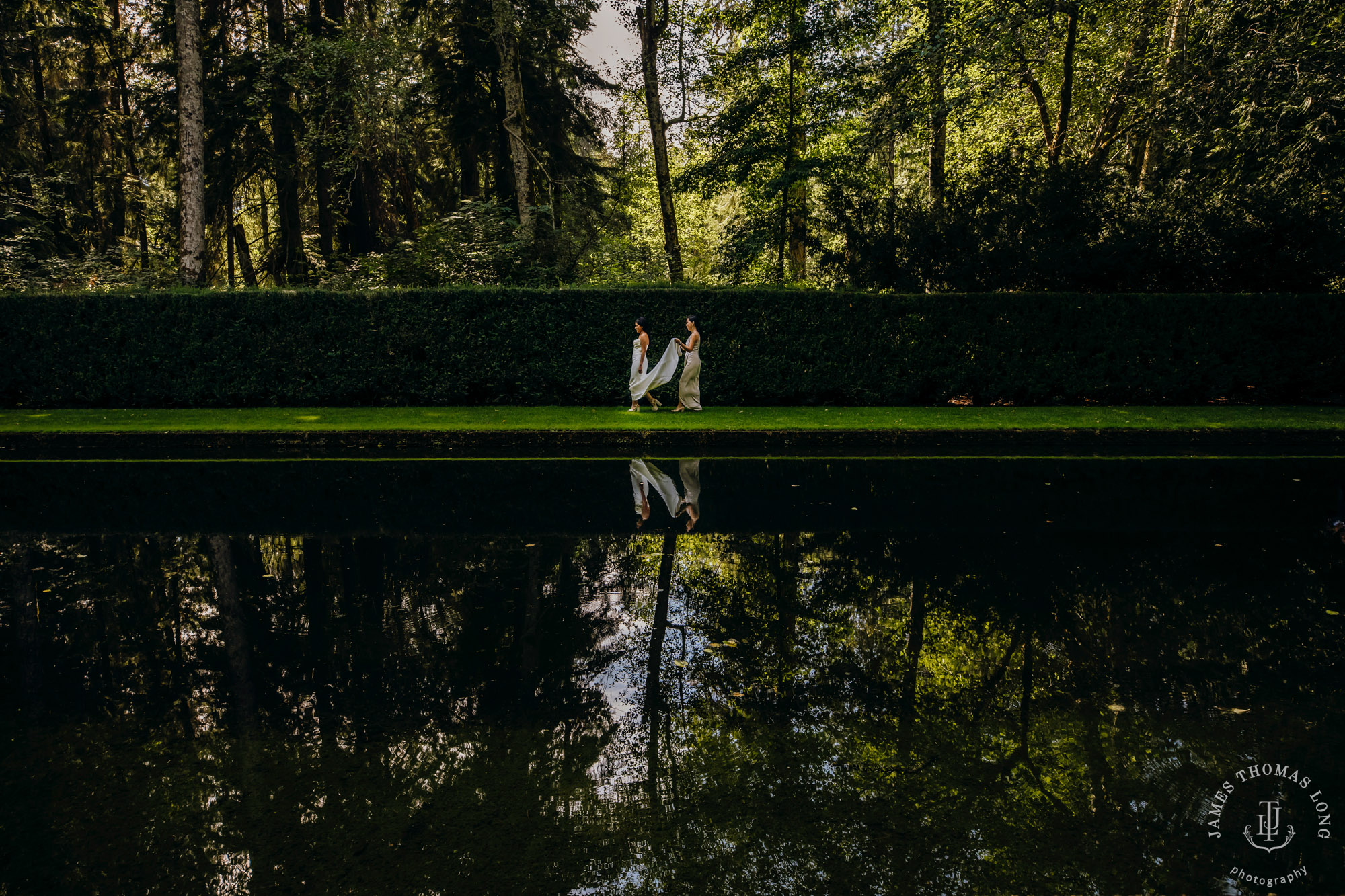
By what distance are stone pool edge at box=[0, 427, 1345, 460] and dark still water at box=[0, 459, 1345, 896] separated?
4.89 metres

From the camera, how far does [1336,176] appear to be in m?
17.5

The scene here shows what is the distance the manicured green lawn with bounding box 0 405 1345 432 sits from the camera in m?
14.1

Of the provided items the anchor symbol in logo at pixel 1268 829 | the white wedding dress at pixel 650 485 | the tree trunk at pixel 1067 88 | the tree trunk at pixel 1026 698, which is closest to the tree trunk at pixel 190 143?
the white wedding dress at pixel 650 485

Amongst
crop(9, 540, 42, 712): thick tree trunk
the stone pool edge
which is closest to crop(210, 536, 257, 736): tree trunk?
crop(9, 540, 42, 712): thick tree trunk

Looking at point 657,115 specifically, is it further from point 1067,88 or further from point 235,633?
point 235,633

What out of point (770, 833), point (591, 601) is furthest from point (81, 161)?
point (770, 833)

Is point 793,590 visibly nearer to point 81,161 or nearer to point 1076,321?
point 1076,321

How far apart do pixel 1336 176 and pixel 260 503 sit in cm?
2351

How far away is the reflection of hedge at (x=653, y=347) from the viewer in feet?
55.4

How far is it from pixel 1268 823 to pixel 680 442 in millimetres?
10887

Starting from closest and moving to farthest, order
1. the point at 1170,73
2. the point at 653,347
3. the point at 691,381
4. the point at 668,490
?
1. the point at 668,490
2. the point at 691,381
3. the point at 653,347
4. the point at 1170,73

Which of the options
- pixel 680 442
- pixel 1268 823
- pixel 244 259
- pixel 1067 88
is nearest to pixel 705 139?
pixel 1067 88

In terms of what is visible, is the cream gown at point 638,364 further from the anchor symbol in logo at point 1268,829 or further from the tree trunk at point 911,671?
the anchor symbol in logo at point 1268,829

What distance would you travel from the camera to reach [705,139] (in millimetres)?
26312
